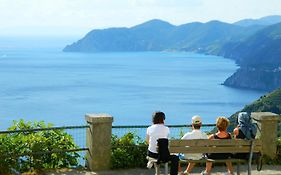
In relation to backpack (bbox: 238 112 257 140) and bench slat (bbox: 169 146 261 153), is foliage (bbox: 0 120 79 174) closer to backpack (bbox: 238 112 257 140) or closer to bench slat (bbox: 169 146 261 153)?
bench slat (bbox: 169 146 261 153)

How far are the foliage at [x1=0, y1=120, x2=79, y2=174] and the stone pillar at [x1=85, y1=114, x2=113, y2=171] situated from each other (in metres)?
0.42

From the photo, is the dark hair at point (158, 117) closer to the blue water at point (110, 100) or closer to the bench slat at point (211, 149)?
the bench slat at point (211, 149)

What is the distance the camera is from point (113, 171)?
9.21 m

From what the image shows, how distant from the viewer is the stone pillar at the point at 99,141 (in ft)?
29.5

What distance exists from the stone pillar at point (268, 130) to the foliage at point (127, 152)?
8.27 ft

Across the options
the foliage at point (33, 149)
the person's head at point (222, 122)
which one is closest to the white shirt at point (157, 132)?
the person's head at point (222, 122)

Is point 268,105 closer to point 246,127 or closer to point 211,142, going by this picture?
point 246,127

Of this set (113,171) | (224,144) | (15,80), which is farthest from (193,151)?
(15,80)

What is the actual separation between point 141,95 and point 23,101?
40414 millimetres

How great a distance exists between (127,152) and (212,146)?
2.43 meters

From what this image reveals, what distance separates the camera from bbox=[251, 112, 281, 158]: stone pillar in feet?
32.7

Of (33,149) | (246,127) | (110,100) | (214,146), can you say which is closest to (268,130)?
(246,127)

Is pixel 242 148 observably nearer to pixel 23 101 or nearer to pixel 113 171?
pixel 113 171

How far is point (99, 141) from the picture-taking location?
357 inches
